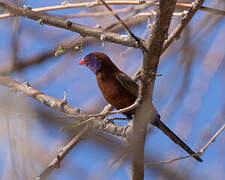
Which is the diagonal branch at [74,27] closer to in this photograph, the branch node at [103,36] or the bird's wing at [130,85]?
the branch node at [103,36]

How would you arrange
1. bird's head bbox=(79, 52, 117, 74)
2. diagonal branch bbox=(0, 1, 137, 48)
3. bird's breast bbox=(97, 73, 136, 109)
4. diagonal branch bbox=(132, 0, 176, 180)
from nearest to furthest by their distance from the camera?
diagonal branch bbox=(132, 0, 176, 180) < diagonal branch bbox=(0, 1, 137, 48) < bird's breast bbox=(97, 73, 136, 109) < bird's head bbox=(79, 52, 117, 74)

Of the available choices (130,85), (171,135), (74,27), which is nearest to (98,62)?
(130,85)

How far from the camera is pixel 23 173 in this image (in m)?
1.37

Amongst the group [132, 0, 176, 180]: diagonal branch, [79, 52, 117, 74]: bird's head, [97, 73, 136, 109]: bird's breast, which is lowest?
[97, 73, 136, 109]: bird's breast

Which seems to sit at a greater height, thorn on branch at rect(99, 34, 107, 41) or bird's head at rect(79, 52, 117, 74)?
thorn on branch at rect(99, 34, 107, 41)

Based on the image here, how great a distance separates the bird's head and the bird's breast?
0.20 m

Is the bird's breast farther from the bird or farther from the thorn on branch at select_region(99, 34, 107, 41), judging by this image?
the thorn on branch at select_region(99, 34, 107, 41)

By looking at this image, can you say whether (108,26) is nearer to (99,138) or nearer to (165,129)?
(165,129)

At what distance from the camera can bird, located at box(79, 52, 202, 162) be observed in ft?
11.2

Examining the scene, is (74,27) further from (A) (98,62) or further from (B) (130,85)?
(A) (98,62)

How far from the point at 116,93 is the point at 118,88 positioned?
7 cm

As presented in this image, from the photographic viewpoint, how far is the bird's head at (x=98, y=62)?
3863 mm

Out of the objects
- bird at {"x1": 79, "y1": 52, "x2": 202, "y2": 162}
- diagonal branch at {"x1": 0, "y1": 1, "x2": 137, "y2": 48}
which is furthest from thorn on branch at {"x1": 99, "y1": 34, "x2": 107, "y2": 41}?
bird at {"x1": 79, "y1": 52, "x2": 202, "y2": 162}

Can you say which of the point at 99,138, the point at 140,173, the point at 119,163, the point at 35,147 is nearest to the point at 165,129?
the point at 140,173
